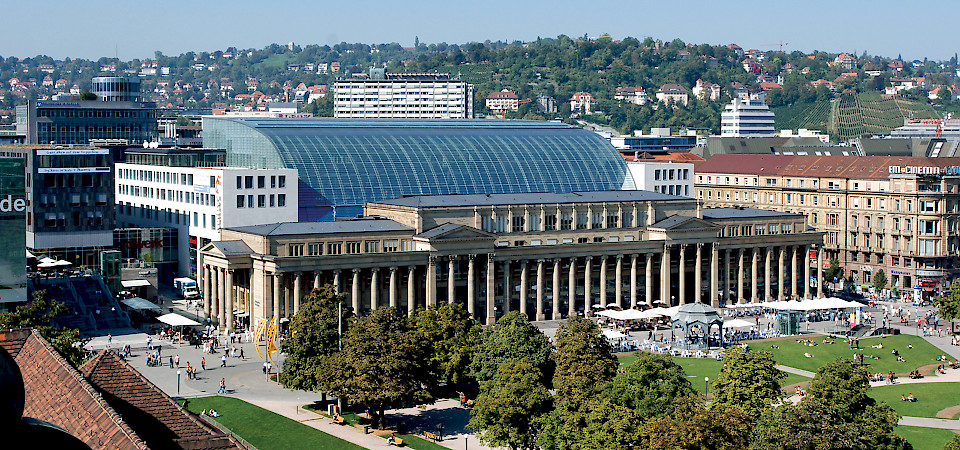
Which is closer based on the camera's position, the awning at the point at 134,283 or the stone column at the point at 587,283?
the awning at the point at 134,283

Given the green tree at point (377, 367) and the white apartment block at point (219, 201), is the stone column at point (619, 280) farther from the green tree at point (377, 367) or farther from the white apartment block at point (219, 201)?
the green tree at point (377, 367)

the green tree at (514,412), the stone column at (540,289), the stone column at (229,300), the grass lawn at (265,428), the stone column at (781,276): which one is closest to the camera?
the green tree at (514,412)

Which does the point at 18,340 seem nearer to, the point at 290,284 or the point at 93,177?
the point at 290,284

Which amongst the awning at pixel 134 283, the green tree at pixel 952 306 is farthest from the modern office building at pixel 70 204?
the green tree at pixel 952 306

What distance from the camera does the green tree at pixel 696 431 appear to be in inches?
2729

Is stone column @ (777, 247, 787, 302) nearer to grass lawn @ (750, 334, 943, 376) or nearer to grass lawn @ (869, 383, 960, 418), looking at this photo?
grass lawn @ (750, 334, 943, 376)

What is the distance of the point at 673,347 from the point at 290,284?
4708 cm

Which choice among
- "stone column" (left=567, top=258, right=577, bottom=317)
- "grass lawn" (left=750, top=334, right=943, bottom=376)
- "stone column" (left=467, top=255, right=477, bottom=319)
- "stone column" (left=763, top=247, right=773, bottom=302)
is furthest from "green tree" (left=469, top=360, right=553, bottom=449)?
"stone column" (left=763, top=247, right=773, bottom=302)

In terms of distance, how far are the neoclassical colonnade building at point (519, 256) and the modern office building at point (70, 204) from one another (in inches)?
735

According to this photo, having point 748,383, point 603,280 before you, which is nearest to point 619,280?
point 603,280

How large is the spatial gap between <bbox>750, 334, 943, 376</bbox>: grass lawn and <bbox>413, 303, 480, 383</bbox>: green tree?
37.8 meters

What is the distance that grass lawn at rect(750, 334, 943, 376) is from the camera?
12950cm

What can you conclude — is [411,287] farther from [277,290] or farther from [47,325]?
[47,325]

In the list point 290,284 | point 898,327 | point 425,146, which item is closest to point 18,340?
point 290,284
